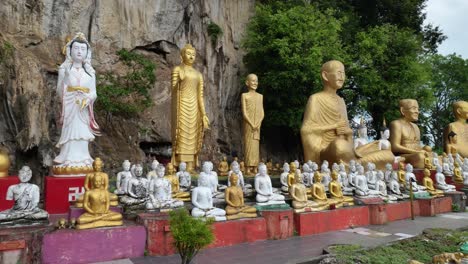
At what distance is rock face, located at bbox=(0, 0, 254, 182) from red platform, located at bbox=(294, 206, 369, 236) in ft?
26.5

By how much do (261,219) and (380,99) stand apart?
13.7 metres

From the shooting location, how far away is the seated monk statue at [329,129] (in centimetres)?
1090

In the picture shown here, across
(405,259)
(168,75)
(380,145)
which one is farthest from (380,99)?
(405,259)

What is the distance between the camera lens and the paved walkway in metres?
5.19

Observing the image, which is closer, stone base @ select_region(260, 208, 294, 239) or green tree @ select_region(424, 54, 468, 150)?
stone base @ select_region(260, 208, 294, 239)

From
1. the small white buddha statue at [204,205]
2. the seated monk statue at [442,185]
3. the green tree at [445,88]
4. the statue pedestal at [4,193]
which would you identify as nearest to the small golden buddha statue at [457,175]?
the seated monk statue at [442,185]

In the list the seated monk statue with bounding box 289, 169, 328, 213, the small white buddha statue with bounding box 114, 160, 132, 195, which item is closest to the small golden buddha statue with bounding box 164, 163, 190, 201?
the small white buddha statue with bounding box 114, 160, 132, 195

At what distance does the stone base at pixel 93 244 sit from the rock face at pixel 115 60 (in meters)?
7.24

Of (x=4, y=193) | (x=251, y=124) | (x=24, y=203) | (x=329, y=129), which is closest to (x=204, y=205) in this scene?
(x=24, y=203)

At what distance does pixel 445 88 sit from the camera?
30234mm

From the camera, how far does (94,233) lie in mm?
5004

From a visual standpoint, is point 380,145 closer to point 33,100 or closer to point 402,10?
point 33,100

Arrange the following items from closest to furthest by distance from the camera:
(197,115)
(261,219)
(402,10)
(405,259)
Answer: (405,259)
(261,219)
(197,115)
(402,10)

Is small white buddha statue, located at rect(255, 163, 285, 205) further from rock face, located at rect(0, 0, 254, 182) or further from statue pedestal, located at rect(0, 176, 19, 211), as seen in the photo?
rock face, located at rect(0, 0, 254, 182)
